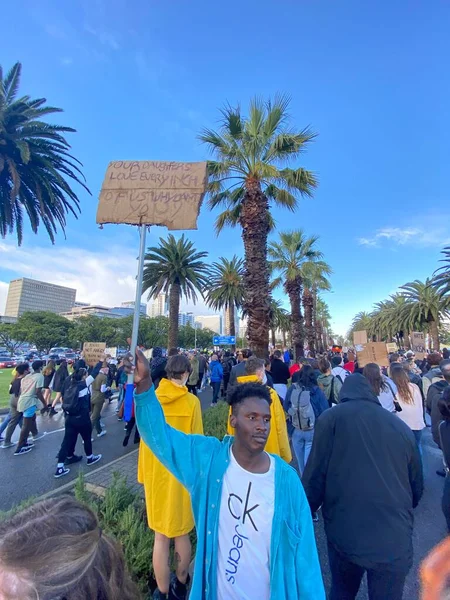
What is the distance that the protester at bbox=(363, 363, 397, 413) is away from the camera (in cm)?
→ 411

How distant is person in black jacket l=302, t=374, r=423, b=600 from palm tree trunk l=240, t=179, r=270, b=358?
23.7 ft

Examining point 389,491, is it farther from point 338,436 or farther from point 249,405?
point 249,405

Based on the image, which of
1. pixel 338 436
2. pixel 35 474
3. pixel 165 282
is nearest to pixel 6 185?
pixel 165 282

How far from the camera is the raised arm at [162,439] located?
1.52 meters

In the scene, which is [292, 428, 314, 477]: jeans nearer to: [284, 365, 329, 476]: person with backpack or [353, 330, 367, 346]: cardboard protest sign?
[284, 365, 329, 476]: person with backpack

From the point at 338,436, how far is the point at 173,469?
109 cm

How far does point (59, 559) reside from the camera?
0.73 m

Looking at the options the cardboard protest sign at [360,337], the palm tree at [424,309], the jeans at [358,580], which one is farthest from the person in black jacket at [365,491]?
the palm tree at [424,309]

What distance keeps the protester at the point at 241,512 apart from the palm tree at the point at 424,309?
120ft

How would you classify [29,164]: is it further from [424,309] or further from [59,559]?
[424,309]

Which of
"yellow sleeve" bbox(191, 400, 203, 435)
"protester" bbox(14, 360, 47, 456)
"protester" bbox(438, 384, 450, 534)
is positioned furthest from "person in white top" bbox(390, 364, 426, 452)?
"protester" bbox(14, 360, 47, 456)

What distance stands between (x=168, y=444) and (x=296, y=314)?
1953cm

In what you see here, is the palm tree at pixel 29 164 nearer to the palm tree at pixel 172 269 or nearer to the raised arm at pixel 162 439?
the palm tree at pixel 172 269

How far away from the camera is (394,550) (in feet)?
5.73
